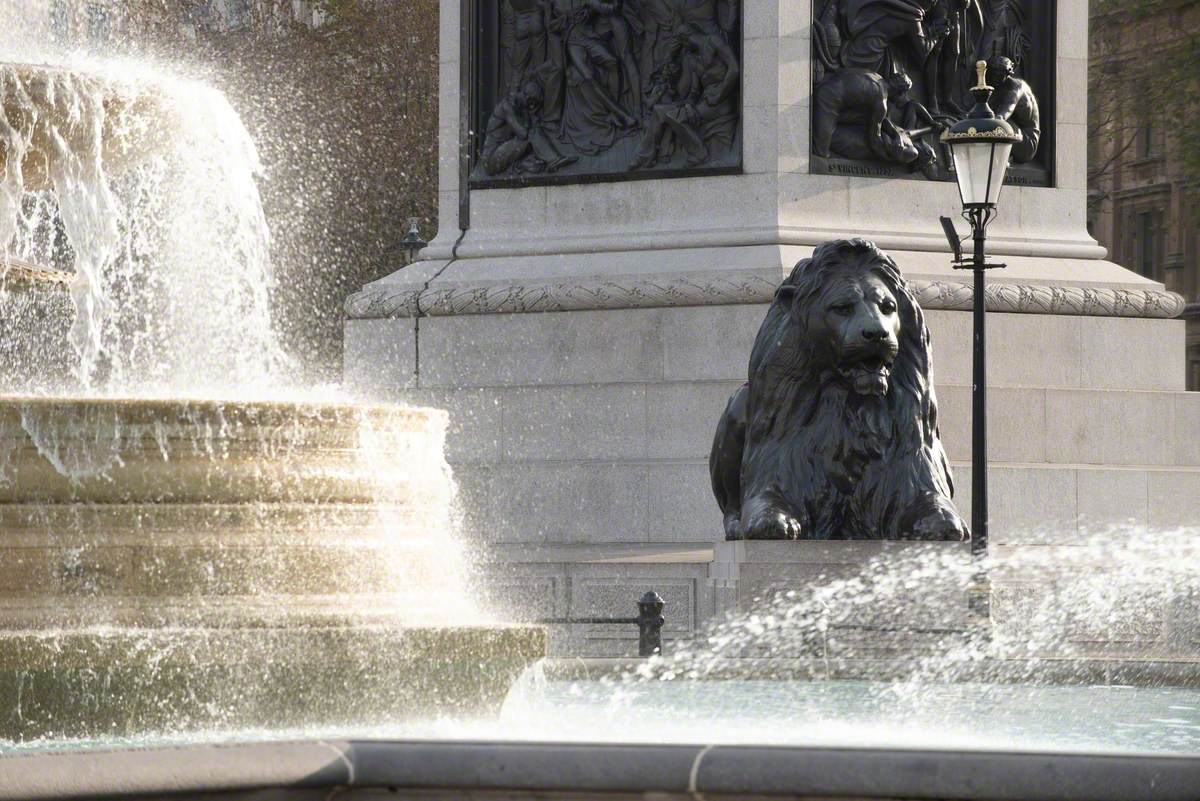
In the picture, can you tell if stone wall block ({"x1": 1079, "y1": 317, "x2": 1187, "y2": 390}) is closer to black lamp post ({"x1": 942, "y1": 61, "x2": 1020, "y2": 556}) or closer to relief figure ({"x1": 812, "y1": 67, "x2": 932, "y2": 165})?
relief figure ({"x1": 812, "y1": 67, "x2": 932, "y2": 165})

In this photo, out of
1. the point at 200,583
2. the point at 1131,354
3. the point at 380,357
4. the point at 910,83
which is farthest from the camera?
the point at 380,357

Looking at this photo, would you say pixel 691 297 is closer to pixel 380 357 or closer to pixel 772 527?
pixel 380 357

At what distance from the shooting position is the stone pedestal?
61.0 ft

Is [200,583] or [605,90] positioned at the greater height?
[605,90]

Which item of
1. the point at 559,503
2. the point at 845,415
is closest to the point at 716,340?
the point at 559,503

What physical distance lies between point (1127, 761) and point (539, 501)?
13.3 m

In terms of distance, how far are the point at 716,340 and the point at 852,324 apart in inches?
240

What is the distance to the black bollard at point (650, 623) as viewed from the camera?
44.0ft

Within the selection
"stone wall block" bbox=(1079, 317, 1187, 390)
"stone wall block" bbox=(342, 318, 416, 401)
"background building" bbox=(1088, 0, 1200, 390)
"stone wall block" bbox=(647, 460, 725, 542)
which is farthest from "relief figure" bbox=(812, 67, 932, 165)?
"background building" bbox=(1088, 0, 1200, 390)

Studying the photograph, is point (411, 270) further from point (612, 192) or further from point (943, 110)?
point (943, 110)

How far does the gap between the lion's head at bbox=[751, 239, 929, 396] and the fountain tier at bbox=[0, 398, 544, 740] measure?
479 centimetres

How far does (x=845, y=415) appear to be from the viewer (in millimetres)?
12945

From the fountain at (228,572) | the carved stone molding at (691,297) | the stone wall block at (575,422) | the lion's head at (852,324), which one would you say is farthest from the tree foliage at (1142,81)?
the fountain at (228,572)

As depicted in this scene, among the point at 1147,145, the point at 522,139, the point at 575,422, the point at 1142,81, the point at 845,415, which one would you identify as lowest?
the point at 575,422
